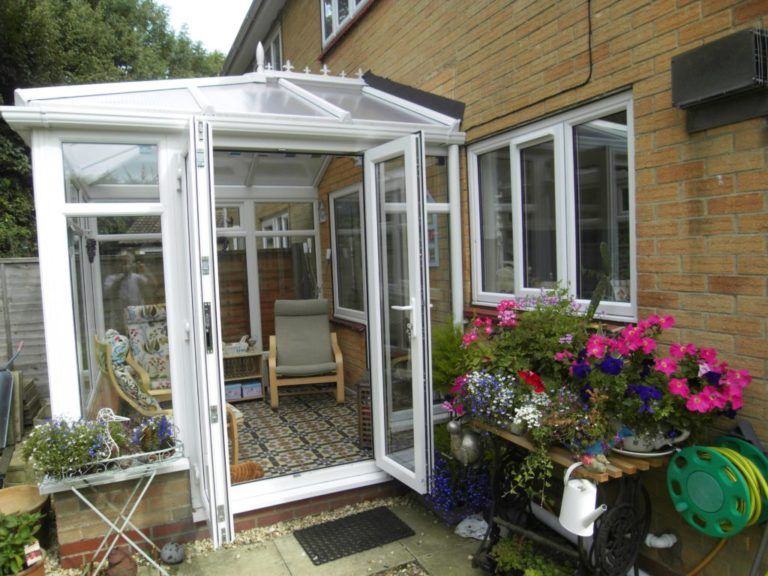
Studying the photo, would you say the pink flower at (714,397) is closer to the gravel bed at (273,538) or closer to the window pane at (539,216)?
the window pane at (539,216)

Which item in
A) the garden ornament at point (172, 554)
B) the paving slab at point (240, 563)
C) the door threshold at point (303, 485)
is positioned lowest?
the paving slab at point (240, 563)

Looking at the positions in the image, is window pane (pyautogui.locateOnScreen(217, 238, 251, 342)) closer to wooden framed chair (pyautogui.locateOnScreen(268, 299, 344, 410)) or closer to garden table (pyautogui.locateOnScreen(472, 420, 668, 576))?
wooden framed chair (pyautogui.locateOnScreen(268, 299, 344, 410))

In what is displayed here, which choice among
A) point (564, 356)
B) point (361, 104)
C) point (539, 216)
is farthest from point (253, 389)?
point (564, 356)

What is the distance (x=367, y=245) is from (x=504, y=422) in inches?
65.9

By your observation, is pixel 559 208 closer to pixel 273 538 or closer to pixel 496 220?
pixel 496 220

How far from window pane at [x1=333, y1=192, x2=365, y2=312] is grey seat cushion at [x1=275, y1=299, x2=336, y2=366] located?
0.35 metres

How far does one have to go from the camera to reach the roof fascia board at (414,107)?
14.1 ft

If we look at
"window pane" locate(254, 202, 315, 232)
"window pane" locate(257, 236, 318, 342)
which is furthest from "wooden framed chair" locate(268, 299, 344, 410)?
"window pane" locate(254, 202, 315, 232)

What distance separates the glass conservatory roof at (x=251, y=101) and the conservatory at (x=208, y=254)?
0.01 metres

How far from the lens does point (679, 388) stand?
2.29 metres

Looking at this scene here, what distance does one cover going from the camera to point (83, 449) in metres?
3.05

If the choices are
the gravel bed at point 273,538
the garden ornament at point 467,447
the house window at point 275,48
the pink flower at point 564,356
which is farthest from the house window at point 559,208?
the house window at point 275,48

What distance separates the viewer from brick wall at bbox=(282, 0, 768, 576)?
2.37 meters

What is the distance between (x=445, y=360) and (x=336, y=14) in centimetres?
505
